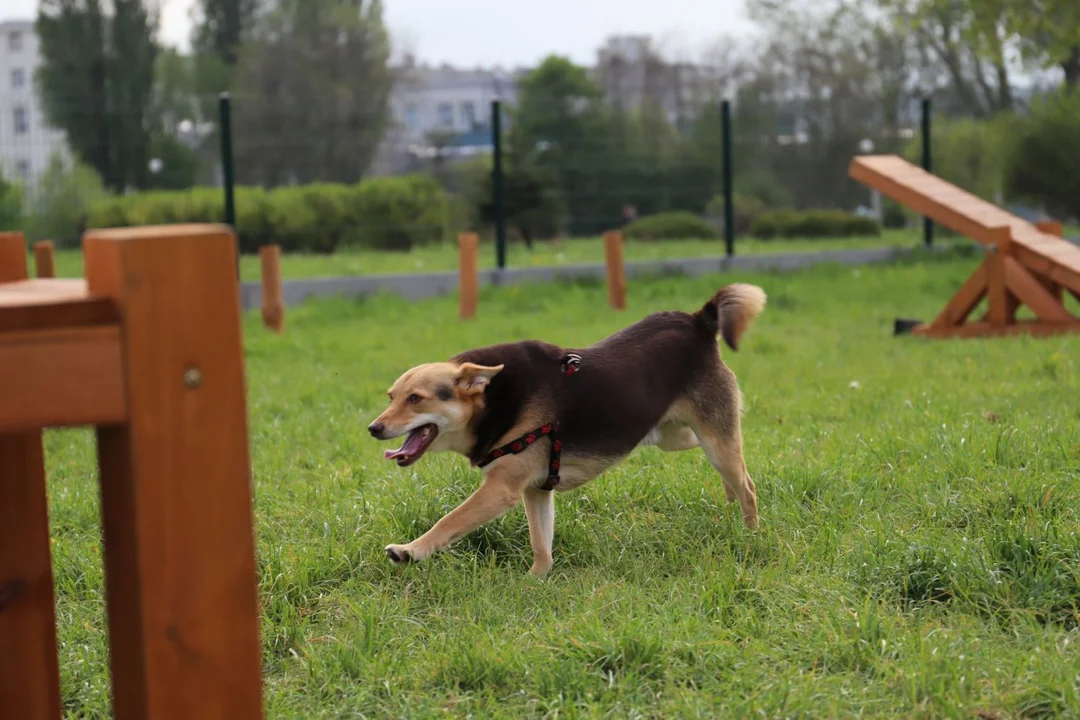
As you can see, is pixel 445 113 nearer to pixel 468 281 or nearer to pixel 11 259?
pixel 468 281

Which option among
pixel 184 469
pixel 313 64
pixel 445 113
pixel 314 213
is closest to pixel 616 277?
pixel 314 213

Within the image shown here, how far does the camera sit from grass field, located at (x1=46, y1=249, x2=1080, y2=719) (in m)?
3.14

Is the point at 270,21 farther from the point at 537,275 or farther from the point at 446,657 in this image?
the point at 446,657

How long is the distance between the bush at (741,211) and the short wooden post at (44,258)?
14.0 meters

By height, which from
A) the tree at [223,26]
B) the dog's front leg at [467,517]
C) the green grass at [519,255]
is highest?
the tree at [223,26]

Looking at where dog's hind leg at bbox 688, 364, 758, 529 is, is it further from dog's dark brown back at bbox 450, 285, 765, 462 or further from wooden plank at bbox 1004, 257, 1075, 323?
wooden plank at bbox 1004, 257, 1075, 323

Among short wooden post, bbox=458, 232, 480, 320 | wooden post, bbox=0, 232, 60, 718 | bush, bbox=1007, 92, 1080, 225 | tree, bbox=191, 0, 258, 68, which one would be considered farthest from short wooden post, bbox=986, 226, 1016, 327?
tree, bbox=191, 0, 258, 68

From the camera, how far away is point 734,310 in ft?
15.7

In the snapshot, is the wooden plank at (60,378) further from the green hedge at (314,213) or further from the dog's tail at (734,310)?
the green hedge at (314,213)

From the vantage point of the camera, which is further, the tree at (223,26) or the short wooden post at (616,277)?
the tree at (223,26)

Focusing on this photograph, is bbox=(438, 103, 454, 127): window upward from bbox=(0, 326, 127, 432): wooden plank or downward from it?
upward

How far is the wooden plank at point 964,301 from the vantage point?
1018 cm

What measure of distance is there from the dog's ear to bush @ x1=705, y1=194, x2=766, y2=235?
19.5m

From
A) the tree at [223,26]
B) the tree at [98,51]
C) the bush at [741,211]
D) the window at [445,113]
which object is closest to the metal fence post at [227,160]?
the bush at [741,211]
